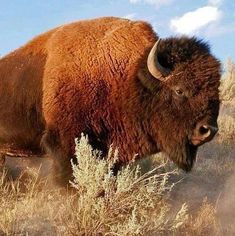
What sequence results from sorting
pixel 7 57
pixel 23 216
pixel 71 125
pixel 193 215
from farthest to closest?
1. pixel 7 57
2. pixel 193 215
3. pixel 71 125
4. pixel 23 216

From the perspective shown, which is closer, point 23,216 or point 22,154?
point 23,216

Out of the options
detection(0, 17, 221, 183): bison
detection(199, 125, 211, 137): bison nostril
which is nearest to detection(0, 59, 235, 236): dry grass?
detection(0, 17, 221, 183): bison

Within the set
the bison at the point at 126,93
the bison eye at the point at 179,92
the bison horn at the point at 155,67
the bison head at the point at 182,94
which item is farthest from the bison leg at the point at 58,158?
the bison eye at the point at 179,92

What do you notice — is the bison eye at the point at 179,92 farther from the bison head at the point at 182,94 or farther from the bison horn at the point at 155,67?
the bison horn at the point at 155,67

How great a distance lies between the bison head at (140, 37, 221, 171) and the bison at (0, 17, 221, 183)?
10 millimetres

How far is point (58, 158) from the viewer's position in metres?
6.15

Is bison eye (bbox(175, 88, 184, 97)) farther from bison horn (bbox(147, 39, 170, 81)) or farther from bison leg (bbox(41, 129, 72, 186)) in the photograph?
bison leg (bbox(41, 129, 72, 186))

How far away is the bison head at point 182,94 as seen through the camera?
5801mm

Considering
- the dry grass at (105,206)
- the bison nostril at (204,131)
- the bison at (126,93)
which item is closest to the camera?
the dry grass at (105,206)

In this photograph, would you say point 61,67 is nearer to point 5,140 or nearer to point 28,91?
point 28,91

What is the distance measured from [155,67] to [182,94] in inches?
16.3

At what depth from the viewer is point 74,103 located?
6.11m

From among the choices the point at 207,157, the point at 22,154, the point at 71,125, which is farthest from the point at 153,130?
the point at 207,157

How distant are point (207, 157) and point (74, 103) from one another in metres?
5.81
